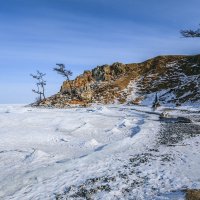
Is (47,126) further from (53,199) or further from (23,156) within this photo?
(53,199)

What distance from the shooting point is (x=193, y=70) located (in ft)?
266

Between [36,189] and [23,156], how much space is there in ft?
19.7

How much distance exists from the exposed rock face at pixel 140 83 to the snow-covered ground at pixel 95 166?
37723mm

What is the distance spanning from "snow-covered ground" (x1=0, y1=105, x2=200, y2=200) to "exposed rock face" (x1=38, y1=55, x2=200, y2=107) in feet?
124

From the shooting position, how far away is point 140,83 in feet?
281

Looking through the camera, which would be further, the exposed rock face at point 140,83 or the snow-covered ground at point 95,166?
the exposed rock face at point 140,83

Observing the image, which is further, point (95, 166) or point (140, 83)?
point (140, 83)

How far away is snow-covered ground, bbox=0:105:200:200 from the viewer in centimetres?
1216

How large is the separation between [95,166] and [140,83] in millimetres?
71195

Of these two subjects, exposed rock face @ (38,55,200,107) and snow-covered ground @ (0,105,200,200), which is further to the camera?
exposed rock face @ (38,55,200,107)

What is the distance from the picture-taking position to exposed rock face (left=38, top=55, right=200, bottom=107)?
67688 millimetres

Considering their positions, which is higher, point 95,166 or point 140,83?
point 140,83

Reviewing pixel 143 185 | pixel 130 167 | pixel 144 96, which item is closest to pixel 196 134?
pixel 130 167

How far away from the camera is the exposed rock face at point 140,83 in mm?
67688
